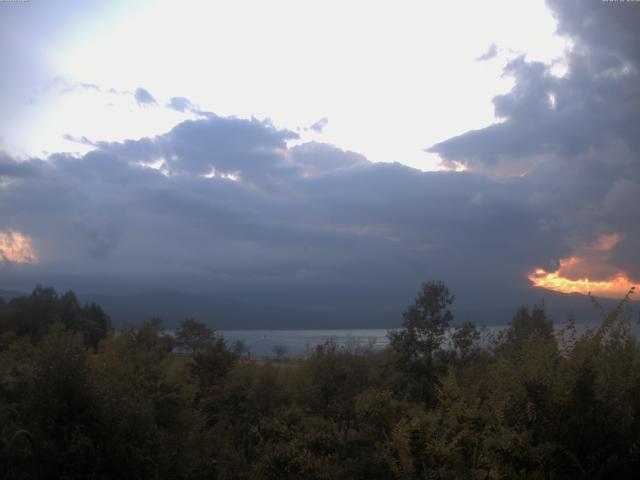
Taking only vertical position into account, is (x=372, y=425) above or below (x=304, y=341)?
below

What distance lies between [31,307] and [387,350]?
46.0 m

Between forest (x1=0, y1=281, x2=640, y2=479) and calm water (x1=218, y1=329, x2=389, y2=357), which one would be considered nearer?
forest (x1=0, y1=281, x2=640, y2=479)

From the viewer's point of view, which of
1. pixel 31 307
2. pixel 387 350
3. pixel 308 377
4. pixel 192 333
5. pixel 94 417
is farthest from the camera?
pixel 31 307

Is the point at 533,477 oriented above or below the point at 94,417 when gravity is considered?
below

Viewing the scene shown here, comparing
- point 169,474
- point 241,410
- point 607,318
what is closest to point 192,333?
point 241,410

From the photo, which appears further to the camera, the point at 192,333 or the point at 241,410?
the point at 192,333

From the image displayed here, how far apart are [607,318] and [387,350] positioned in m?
15.1

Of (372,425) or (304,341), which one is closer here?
(372,425)

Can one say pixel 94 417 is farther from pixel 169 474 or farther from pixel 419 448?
pixel 419 448

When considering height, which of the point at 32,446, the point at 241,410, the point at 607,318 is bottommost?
the point at 241,410

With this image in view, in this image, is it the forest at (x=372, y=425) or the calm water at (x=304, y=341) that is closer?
the forest at (x=372, y=425)

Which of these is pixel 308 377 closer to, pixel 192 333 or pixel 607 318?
pixel 607 318

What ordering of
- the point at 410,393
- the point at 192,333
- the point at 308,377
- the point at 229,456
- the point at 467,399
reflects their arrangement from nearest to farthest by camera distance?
the point at 467,399, the point at 229,456, the point at 308,377, the point at 410,393, the point at 192,333

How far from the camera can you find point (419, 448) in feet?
33.6
